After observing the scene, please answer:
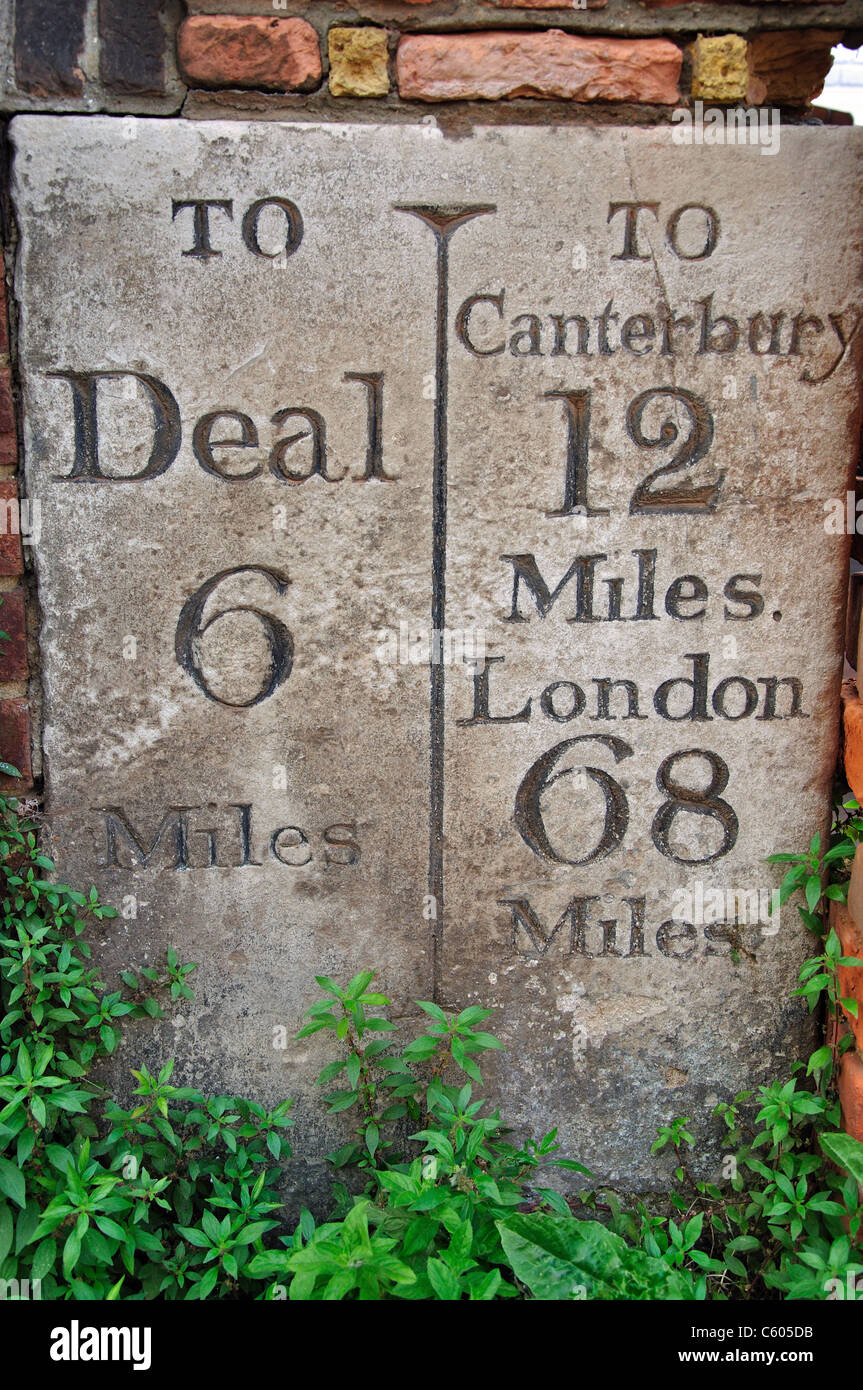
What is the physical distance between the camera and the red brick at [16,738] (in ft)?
5.94

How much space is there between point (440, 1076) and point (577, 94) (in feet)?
5.72

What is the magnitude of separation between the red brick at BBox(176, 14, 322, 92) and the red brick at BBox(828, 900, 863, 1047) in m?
1.74

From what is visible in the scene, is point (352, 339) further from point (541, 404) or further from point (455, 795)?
point (455, 795)

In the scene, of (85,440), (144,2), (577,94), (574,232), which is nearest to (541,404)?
(574,232)

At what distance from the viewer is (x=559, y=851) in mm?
1923

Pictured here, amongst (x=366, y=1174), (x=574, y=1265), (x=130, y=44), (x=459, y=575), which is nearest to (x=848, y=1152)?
(x=574, y=1265)

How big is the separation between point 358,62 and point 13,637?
3.72 feet

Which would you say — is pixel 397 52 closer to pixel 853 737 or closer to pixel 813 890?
pixel 853 737

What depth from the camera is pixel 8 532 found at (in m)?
1.75

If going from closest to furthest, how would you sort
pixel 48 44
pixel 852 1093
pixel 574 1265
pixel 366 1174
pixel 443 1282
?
1. pixel 443 1282
2. pixel 574 1265
3. pixel 48 44
4. pixel 852 1093
5. pixel 366 1174

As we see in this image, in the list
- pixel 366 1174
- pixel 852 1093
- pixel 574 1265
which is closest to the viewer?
pixel 574 1265

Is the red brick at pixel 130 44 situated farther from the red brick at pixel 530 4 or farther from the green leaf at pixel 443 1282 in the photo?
the green leaf at pixel 443 1282

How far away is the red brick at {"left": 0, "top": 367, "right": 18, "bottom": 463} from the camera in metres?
1.71

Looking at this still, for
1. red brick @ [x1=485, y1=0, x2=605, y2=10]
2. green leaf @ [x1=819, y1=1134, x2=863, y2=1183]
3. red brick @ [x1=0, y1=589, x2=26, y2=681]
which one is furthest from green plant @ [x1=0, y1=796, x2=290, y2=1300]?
red brick @ [x1=485, y1=0, x2=605, y2=10]
